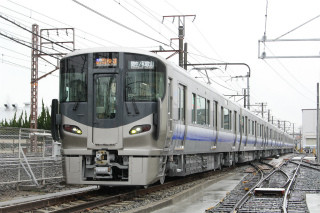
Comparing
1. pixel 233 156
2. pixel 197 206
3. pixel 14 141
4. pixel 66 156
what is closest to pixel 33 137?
→ pixel 14 141

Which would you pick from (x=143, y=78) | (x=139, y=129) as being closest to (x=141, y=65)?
(x=143, y=78)

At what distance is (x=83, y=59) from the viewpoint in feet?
37.0

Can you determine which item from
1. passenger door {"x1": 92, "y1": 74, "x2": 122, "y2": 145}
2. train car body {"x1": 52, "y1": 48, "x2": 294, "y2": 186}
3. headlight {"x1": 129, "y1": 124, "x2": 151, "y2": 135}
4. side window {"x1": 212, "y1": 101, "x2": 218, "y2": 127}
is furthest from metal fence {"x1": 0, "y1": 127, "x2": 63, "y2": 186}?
side window {"x1": 212, "y1": 101, "x2": 218, "y2": 127}

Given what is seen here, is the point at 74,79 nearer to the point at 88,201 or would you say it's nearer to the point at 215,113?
the point at 88,201

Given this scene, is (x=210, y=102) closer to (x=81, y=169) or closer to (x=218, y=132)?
(x=218, y=132)

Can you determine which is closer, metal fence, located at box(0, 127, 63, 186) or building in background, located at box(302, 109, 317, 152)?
metal fence, located at box(0, 127, 63, 186)

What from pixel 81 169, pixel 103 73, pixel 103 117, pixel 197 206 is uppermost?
pixel 103 73

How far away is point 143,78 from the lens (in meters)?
11.0

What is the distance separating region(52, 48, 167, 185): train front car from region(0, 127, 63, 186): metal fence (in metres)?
2.68

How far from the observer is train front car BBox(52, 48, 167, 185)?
10.7 meters

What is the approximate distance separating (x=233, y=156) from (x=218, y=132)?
6.03 meters

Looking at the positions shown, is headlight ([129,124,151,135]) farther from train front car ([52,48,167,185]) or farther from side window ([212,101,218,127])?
side window ([212,101,218,127])

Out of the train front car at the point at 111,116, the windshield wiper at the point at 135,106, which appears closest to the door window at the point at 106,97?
the train front car at the point at 111,116

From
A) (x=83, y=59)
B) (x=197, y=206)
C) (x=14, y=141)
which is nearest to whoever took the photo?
(x=197, y=206)
